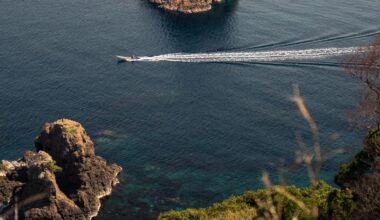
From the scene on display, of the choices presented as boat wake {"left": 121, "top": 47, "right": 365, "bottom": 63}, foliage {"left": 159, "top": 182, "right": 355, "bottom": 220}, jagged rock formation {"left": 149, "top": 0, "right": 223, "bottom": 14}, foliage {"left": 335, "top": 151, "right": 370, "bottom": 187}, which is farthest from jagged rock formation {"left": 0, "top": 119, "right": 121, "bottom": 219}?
jagged rock formation {"left": 149, "top": 0, "right": 223, "bottom": 14}

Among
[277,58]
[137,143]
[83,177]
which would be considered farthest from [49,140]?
[277,58]

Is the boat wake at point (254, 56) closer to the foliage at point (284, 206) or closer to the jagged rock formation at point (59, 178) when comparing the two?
the jagged rock formation at point (59, 178)

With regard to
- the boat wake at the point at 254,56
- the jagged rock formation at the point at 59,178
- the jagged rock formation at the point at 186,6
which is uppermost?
the jagged rock formation at the point at 186,6

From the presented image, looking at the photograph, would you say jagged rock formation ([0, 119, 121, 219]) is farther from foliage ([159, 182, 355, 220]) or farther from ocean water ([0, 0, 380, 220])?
foliage ([159, 182, 355, 220])

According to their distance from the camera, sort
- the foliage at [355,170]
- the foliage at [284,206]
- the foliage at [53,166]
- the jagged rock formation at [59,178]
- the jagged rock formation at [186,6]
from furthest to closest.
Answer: the jagged rock formation at [186,6] < the foliage at [53,166] < the jagged rock formation at [59,178] < the foliage at [355,170] < the foliage at [284,206]

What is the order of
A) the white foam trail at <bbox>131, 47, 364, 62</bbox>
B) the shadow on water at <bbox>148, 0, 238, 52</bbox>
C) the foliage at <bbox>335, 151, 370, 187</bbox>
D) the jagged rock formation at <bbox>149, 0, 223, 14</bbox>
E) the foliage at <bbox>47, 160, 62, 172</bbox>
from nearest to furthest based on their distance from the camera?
the foliage at <bbox>335, 151, 370, 187</bbox> < the foliage at <bbox>47, 160, 62, 172</bbox> < the white foam trail at <bbox>131, 47, 364, 62</bbox> < the shadow on water at <bbox>148, 0, 238, 52</bbox> < the jagged rock formation at <bbox>149, 0, 223, 14</bbox>

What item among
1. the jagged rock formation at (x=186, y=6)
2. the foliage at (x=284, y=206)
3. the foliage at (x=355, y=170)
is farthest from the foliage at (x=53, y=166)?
the jagged rock formation at (x=186, y=6)

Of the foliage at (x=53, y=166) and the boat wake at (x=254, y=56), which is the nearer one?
the foliage at (x=53, y=166)

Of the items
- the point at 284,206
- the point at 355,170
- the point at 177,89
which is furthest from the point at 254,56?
the point at 284,206
